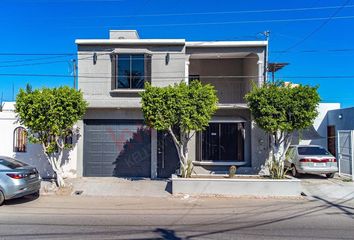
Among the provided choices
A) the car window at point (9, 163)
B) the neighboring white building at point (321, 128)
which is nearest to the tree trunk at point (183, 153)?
the car window at point (9, 163)

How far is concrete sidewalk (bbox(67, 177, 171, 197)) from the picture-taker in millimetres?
13383

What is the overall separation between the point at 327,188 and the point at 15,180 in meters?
11.6

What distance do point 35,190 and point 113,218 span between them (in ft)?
13.2

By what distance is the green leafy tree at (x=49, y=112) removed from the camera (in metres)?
13.4

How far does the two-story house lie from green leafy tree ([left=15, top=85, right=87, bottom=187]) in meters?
2.51

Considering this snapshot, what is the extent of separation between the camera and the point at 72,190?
13.8 metres

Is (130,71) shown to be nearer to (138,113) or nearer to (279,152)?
(138,113)

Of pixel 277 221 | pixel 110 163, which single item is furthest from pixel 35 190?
pixel 277 221

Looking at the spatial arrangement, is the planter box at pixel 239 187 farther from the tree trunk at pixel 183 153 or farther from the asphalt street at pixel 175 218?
the tree trunk at pixel 183 153

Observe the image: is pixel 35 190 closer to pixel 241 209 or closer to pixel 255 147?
pixel 241 209

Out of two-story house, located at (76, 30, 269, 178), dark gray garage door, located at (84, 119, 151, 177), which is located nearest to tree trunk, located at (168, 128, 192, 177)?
two-story house, located at (76, 30, 269, 178)

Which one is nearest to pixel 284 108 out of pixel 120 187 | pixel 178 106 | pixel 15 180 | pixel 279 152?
pixel 279 152

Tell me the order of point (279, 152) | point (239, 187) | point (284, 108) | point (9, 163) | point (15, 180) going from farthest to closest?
1. point (279, 152)
2. point (284, 108)
3. point (239, 187)
4. point (9, 163)
5. point (15, 180)

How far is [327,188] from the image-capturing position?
14.4 m
